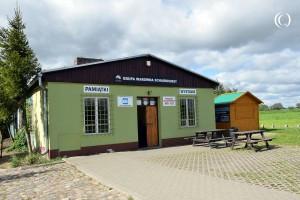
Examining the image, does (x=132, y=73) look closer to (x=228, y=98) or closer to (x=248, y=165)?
(x=248, y=165)

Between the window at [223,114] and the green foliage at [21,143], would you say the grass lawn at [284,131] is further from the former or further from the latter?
the green foliage at [21,143]

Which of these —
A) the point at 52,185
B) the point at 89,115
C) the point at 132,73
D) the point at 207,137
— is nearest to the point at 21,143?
the point at 89,115

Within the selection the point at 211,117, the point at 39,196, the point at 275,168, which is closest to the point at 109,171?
the point at 39,196

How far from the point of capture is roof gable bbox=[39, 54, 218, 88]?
12812 millimetres

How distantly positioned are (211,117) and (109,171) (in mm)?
9893

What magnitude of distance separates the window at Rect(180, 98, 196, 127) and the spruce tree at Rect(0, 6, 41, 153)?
7.66 metres

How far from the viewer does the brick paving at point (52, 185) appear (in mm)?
6605

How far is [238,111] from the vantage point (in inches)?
796

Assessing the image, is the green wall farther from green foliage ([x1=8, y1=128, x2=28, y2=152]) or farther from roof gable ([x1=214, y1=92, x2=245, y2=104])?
green foliage ([x1=8, y1=128, x2=28, y2=152])

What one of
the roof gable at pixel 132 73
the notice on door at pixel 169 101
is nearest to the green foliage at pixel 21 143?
the roof gable at pixel 132 73

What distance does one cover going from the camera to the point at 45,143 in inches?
497

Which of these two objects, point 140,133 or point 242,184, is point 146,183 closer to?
point 242,184

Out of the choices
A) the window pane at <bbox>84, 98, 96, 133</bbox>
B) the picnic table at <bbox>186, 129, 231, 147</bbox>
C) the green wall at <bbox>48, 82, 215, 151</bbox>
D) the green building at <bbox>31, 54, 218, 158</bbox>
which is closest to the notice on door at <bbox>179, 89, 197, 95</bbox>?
the green building at <bbox>31, 54, 218, 158</bbox>

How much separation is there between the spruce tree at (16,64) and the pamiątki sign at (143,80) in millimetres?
3669
